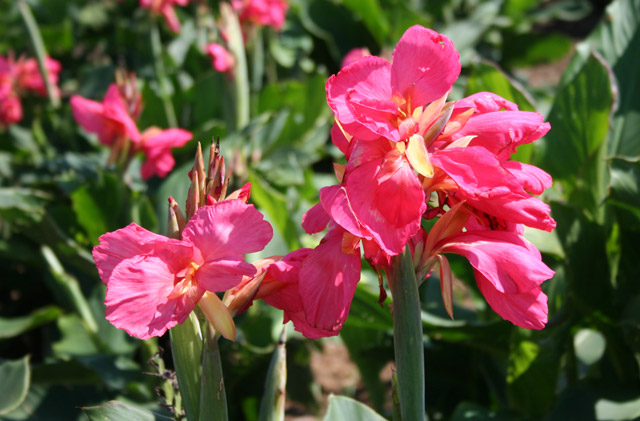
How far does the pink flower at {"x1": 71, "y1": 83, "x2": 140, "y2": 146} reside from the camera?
1399 mm

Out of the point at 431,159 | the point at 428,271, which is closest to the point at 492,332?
the point at 428,271

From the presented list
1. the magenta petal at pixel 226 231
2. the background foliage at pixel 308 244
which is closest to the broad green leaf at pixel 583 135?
the background foliage at pixel 308 244

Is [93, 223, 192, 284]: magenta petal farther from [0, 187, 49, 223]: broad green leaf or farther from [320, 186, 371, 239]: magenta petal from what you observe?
[0, 187, 49, 223]: broad green leaf

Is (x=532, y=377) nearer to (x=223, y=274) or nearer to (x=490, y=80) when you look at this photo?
(x=490, y=80)

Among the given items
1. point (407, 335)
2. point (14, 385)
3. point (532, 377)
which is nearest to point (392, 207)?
point (407, 335)

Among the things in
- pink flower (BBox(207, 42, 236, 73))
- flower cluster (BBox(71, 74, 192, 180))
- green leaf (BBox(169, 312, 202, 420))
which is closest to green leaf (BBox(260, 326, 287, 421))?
green leaf (BBox(169, 312, 202, 420))

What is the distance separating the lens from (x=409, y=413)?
1.93 ft

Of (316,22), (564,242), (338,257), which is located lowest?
(316,22)

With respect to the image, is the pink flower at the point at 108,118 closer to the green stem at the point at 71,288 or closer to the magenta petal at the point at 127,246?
the green stem at the point at 71,288

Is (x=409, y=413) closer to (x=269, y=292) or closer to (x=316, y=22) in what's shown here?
(x=269, y=292)

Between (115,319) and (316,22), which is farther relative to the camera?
(316,22)

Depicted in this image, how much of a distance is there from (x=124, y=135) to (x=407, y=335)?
1.03 metres

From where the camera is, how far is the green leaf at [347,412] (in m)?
0.79

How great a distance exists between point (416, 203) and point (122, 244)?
25 cm
